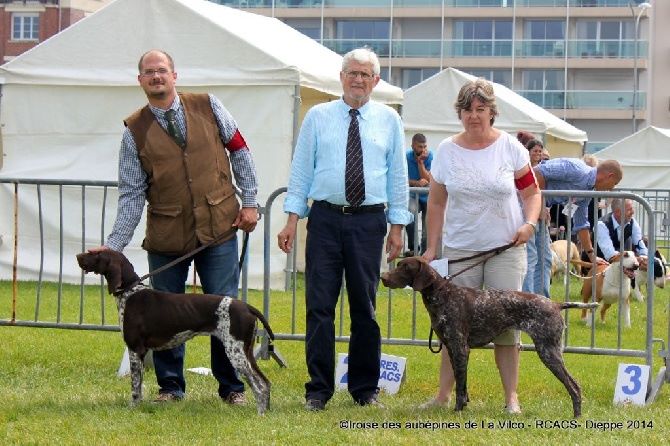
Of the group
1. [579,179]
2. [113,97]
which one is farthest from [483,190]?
[113,97]

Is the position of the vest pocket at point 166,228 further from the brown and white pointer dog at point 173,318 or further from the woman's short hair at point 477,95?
the woman's short hair at point 477,95

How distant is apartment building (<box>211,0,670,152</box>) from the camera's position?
5772cm

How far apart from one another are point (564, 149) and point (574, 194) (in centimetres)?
1815

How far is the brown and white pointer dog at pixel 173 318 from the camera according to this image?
21.8 feet

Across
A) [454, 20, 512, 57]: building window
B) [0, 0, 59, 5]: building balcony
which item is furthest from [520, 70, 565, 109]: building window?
[0, 0, 59, 5]: building balcony

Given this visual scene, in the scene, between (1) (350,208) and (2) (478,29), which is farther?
(2) (478,29)

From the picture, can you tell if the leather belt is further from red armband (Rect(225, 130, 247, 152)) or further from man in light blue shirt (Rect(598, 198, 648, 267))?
man in light blue shirt (Rect(598, 198, 648, 267))

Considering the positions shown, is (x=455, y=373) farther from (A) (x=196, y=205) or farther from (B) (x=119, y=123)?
(B) (x=119, y=123)

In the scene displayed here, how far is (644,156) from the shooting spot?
3080cm

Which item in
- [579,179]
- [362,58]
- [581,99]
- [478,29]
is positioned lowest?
[579,179]

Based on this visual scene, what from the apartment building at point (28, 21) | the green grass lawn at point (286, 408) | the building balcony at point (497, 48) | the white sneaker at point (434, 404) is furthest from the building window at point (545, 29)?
the white sneaker at point (434, 404)

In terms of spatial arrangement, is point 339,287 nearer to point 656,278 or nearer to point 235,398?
point 235,398

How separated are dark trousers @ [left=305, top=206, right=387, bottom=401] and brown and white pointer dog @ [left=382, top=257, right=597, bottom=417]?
0.18 meters

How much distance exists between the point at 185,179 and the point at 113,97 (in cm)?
676
